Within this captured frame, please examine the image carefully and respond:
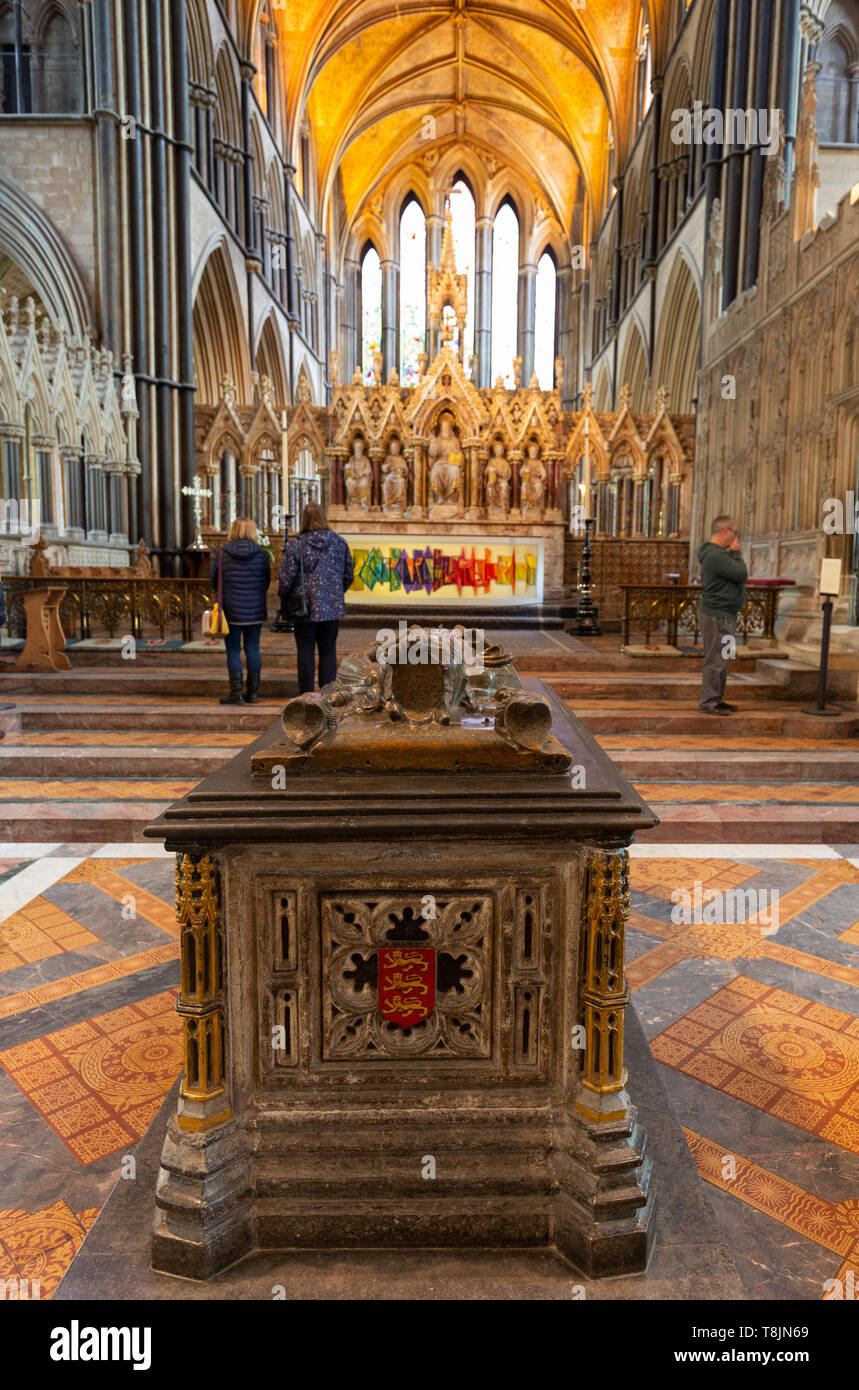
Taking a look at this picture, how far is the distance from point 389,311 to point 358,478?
2242 cm

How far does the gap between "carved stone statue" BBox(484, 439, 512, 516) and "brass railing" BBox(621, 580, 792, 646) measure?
299 cm

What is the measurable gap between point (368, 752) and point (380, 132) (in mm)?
33069

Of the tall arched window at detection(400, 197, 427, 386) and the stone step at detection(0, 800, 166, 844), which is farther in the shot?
the tall arched window at detection(400, 197, 427, 386)

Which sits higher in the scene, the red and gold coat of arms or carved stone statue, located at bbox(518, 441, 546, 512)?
carved stone statue, located at bbox(518, 441, 546, 512)

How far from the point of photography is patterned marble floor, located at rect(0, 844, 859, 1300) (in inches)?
68.3

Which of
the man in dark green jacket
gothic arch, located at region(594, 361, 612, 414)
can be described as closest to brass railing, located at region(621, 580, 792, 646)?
the man in dark green jacket

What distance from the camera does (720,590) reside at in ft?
20.4

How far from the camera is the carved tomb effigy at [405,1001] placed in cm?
157

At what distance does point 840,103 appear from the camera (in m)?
13.2

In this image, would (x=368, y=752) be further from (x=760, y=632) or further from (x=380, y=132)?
(x=380, y=132)

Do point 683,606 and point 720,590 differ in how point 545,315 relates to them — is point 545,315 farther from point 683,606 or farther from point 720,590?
point 720,590

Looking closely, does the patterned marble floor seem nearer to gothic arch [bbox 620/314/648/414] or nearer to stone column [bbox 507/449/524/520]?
stone column [bbox 507/449/524/520]

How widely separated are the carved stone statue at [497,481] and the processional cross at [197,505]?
3940 millimetres

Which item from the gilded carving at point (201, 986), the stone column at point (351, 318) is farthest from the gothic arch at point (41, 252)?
the stone column at point (351, 318)
